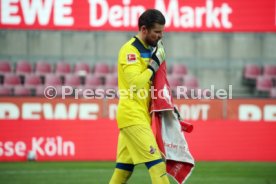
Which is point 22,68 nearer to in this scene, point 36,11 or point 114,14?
point 36,11

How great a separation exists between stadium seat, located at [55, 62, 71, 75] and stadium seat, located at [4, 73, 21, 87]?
1147 mm

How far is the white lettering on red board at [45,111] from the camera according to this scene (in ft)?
48.7

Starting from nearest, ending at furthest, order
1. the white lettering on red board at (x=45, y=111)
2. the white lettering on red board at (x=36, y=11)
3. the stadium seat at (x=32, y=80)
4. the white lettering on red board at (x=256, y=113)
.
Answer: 1. the white lettering on red board at (x=36, y=11)
2. the white lettering on red board at (x=45, y=111)
3. the white lettering on red board at (x=256, y=113)
4. the stadium seat at (x=32, y=80)

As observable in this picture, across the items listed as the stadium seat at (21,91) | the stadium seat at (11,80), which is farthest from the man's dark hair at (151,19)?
the stadium seat at (11,80)

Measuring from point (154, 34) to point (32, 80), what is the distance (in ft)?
43.2

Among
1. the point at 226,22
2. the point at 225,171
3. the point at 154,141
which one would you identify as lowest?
the point at 225,171

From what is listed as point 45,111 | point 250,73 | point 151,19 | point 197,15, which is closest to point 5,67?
point 45,111

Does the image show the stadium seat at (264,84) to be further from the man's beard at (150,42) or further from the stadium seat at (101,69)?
the man's beard at (150,42)

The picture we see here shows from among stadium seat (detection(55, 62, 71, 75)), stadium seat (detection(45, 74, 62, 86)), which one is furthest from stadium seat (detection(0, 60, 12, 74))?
stadium seat (detection(55, 62, 71, 75))

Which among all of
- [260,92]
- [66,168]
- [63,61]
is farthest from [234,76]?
[66,168]

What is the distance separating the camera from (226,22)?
538 inches

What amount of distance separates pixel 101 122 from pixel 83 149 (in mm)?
659

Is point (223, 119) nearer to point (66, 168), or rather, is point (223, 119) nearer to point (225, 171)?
point (225, 171)

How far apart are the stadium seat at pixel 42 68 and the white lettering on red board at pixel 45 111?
528 cm
